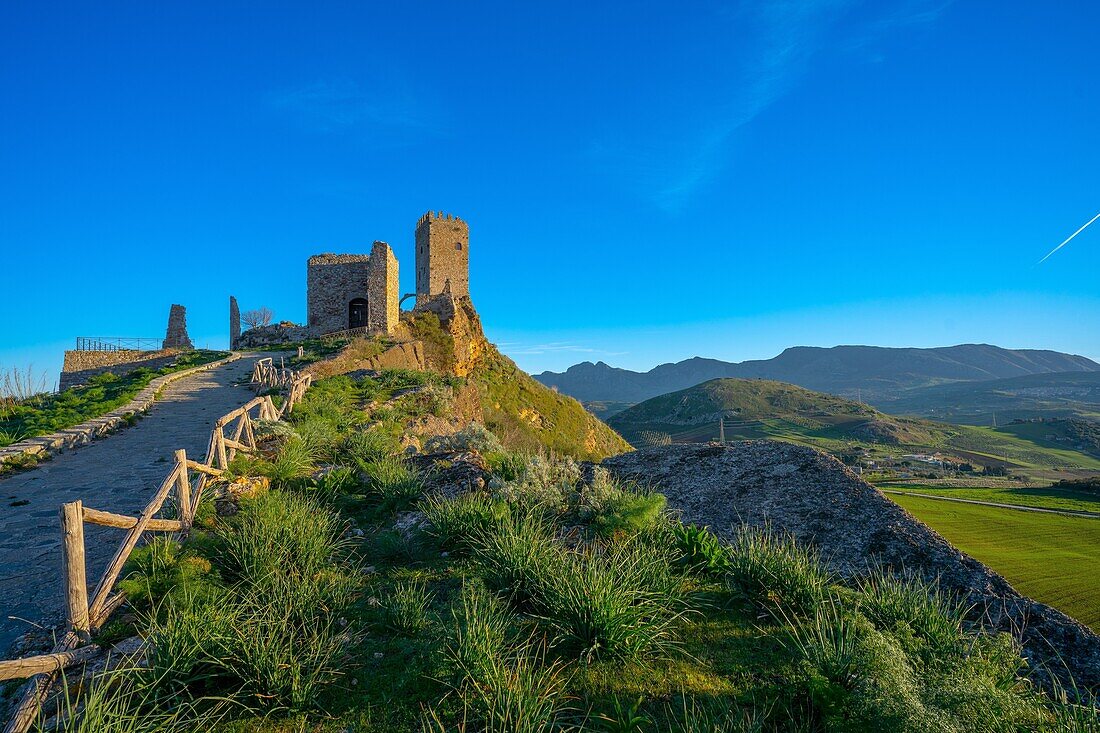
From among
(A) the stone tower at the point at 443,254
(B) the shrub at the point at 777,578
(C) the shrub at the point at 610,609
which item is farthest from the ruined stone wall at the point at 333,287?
(B) the shrub at the point at 777,578

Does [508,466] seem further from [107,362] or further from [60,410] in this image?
[107,362]

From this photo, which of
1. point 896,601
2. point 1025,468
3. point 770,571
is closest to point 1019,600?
point 896,601

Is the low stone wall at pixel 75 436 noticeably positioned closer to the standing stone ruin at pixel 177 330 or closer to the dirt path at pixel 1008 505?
the standing stone ruin at pixel 177 330

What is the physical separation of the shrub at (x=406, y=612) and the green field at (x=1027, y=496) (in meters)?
75.2

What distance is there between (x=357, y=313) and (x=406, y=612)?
33870 mm

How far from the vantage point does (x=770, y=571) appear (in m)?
4.75

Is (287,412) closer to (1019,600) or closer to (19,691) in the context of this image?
(19,691)

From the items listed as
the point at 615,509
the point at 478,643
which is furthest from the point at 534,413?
the point at 478,643

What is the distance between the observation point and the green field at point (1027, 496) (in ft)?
177

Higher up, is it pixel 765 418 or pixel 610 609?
pixel 610 609

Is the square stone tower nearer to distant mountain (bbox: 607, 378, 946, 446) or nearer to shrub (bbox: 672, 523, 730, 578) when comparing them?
shrub (bbox: 672, 523, 730, 578)

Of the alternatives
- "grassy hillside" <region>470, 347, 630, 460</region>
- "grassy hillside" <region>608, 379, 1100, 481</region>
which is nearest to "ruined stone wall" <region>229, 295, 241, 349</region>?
"grassy hillside" <region>470, 347, 630, 460</region>

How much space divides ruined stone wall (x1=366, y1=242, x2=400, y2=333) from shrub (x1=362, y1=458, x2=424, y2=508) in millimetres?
23679

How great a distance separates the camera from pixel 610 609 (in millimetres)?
3934
